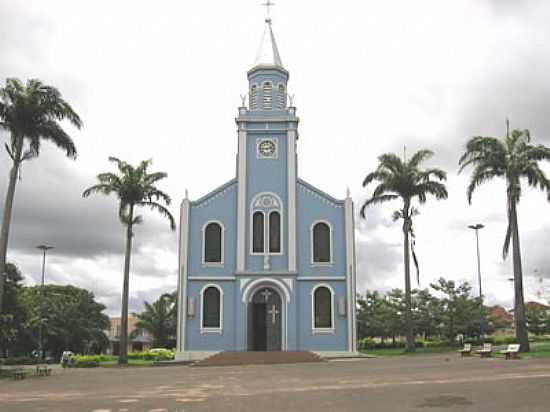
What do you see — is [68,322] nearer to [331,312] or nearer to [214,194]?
[214,194]

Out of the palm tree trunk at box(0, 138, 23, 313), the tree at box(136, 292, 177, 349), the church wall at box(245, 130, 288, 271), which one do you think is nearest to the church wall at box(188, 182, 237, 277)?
the church wall at box(245, 130, 288, 271)

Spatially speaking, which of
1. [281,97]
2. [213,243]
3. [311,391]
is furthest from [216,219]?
[311,391]

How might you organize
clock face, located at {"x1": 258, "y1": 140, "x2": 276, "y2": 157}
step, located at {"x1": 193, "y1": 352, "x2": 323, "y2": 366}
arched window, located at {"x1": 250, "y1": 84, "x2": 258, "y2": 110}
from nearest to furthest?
1. step, located at {"x1": 193, "y1": 352, "x2": 323, "y2": 366}
2. clock face, located at {"x1": 258, "y1": 140, "x2": 276, "y2": 157}
3. arched window, located at {"x1": 250, "y1": 84, "x2": 258, "y2": 110}

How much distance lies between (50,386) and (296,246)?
1586cm

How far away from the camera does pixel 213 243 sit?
32312mm

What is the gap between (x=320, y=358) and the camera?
1148 inches

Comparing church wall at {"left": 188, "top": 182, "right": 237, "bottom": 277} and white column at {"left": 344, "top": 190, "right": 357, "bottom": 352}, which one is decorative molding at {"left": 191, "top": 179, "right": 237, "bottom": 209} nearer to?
church wall at {"left": 188, "top": 182, "right": 237, "bottom": 277}

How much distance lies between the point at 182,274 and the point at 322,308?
710cm

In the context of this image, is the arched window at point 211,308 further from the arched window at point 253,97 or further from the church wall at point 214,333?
the arched window at point 253,97

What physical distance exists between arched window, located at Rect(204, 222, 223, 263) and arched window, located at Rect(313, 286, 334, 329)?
5118mm

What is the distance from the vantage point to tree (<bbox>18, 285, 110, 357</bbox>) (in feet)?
170

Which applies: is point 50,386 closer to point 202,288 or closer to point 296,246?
point 202,288

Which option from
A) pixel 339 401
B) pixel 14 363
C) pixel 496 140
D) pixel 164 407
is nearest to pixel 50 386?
pixel 164 407

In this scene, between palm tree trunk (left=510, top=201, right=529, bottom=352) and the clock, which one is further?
the clock
